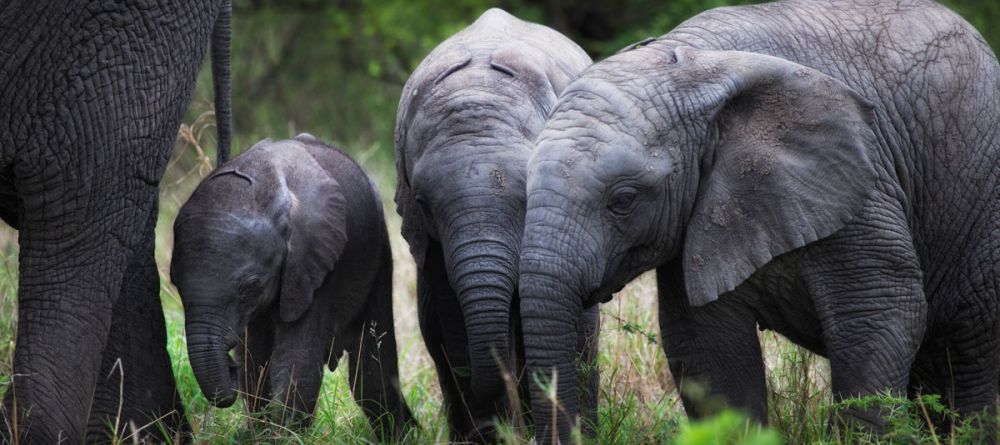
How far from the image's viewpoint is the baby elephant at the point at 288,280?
5.36 meters

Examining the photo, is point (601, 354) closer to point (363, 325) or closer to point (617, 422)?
point (363, 325)

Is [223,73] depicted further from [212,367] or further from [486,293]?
[486,293]

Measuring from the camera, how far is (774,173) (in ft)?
15.2

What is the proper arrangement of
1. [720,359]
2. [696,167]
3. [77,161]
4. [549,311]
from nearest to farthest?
[549,311] → [77,161] → [696,167] → [720,359]

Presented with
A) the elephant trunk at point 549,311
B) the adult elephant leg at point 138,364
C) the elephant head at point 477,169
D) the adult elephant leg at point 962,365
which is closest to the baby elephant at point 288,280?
the adult elephant leg at point 138,364

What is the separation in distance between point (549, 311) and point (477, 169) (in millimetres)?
880

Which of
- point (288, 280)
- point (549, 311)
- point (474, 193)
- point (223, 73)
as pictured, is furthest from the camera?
point (223, 73)

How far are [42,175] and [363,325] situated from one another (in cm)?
187

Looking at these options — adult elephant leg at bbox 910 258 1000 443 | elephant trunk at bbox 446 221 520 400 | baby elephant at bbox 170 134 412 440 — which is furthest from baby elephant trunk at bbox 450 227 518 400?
adult elephant leg at bbox 910 258 1000 443

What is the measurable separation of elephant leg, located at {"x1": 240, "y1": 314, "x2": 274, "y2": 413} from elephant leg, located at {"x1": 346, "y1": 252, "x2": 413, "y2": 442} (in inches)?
13.9

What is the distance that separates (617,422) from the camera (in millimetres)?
5016

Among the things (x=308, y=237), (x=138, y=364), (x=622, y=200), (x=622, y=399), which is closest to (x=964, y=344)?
(x=622, y=399)

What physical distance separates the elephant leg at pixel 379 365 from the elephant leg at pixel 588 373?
2.86 feet

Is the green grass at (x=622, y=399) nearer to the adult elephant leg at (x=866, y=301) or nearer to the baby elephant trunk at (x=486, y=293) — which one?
the adult elephant leg at (x=866, y=301)
